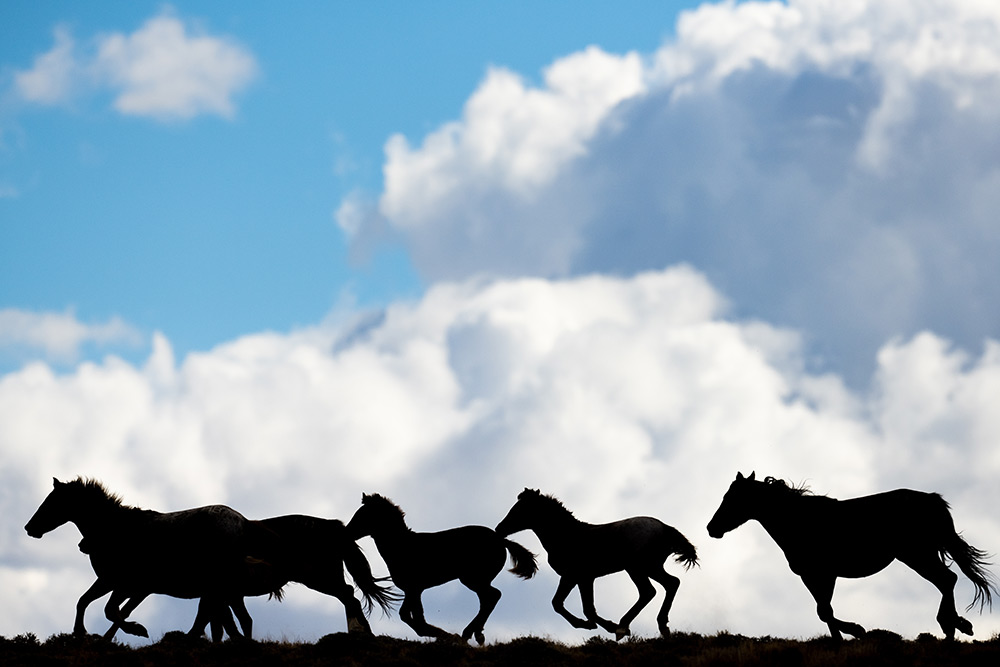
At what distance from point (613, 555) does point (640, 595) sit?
0.84 m

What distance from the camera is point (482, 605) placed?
→ 20.6 metres

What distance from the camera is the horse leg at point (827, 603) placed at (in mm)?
17266

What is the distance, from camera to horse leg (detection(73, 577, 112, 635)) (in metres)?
18.9

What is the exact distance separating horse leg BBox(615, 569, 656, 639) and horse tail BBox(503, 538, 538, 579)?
171 cm

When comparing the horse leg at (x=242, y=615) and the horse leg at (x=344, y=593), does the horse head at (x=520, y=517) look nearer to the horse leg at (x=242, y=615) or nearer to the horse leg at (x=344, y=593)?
the horse leg at (x=344, y=593)

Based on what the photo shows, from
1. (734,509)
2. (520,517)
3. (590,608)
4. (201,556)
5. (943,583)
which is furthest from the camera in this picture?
(520,517)

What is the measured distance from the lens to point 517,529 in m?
22.0

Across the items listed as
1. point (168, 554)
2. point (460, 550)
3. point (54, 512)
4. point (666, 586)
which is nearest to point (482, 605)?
point (460, 550)

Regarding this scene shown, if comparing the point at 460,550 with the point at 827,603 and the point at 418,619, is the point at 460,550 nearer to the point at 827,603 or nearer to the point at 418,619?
the point at 418,619

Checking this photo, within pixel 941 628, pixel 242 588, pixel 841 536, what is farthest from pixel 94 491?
pixel 941 628

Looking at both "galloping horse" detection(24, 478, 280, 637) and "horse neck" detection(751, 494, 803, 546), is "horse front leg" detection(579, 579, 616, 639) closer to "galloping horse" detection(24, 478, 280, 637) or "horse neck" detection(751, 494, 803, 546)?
"horse neck" detection(751, 494, 803, 546)

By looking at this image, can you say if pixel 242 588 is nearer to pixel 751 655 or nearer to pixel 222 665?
pixel 222 665

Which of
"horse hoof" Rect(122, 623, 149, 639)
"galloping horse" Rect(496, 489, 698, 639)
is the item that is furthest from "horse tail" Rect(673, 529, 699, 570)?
"horse hoof" Rect(122, 623, 149, 639)

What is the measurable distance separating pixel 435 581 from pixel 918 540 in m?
8.05
